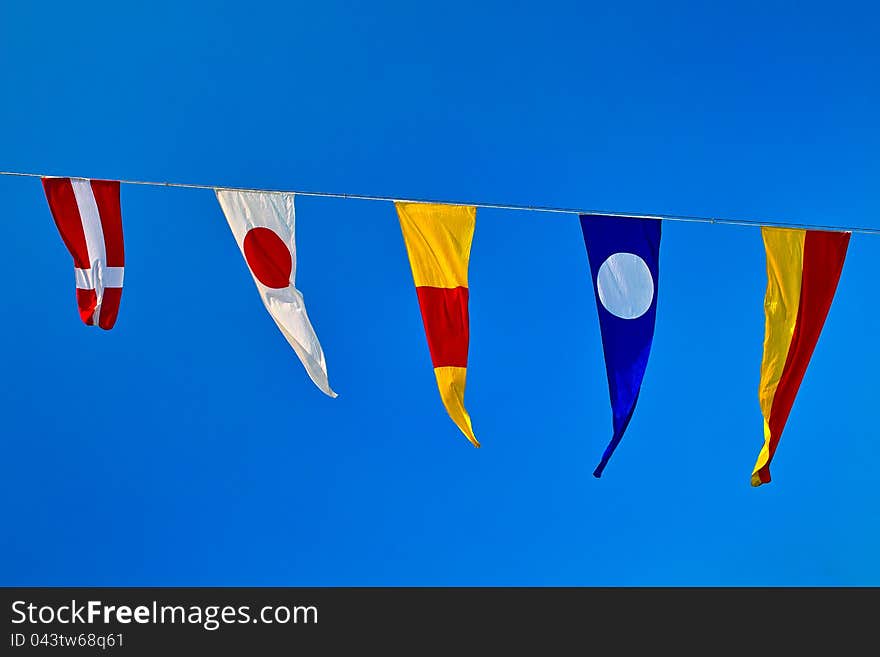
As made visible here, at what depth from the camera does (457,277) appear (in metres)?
7.57

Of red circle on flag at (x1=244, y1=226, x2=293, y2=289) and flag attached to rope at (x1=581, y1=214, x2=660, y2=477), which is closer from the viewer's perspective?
red circle on flag at (x1=244, y1=226, x2=293, y2=289)

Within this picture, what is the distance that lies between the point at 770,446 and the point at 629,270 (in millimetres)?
1622

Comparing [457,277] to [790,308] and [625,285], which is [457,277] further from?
[790,308]

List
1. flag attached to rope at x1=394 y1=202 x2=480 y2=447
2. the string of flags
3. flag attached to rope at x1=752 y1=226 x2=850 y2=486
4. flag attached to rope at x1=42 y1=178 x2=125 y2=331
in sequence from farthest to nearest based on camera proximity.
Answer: flag attached to rope at x1=752 y1=226 x2=850 y2=486, flag attached to rope at x1=394 y1=202 x2=480 y2=447, the string of flags, flag attached to rope at x1=42 y1=178 x2=125 y2=331

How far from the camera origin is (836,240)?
26.3ft

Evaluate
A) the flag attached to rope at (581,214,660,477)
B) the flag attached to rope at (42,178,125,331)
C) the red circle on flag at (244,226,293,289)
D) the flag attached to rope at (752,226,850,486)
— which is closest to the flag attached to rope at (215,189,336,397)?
the red circle on flag at (244,226,293,289)

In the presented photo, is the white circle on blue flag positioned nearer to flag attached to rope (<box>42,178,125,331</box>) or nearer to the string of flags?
the string of flags

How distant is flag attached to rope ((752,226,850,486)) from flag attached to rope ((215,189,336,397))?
326 centimetres

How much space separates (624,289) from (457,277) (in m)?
1.21

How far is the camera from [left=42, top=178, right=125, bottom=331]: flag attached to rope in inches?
282

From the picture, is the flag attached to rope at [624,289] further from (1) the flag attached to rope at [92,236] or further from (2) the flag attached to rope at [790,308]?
(1) the flag attached to rope at [92,236]

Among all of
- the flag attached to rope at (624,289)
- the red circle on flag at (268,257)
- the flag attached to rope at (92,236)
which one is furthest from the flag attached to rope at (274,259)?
the flag attached to rope at (624,289)

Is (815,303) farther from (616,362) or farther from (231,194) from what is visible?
(231,194)

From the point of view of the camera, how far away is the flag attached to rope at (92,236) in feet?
23.5
